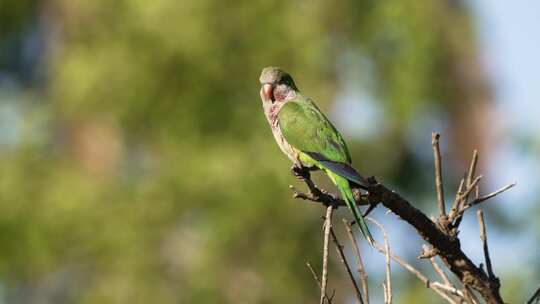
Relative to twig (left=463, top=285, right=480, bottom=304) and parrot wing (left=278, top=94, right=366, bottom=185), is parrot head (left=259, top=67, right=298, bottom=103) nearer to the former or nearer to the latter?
parrot wing (left=278, top=94, right=366, bottom=185)

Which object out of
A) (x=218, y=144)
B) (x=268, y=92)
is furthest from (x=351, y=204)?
(x=218, y=144)

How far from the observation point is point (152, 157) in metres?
17.3

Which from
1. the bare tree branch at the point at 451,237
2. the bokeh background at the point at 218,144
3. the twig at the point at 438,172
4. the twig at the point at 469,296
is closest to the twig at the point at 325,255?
the bare tree branch at the point at 451,237

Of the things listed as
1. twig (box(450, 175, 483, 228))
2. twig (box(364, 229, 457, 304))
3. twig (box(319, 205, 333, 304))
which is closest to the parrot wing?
twig (box(364, 229, 457, 304))

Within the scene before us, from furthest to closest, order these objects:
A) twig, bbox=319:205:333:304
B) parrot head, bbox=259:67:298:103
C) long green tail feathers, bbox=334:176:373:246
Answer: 1. parrot head, bbox=259:67:298:103
2. long green tail feathers, bbox=334:176:373:246
3. twig, bbox=319:205:333:304

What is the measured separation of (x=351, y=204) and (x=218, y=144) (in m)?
11.6

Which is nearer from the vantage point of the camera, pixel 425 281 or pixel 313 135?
pixel 425 281

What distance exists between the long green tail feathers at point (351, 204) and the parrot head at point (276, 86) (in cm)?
161

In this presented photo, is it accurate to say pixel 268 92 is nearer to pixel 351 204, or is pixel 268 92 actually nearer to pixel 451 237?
pixel 351 204

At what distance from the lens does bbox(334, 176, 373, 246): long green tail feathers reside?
15.5 ft

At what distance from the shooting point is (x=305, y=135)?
5848 mm

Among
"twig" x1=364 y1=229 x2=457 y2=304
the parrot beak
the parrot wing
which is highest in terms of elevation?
the parrot beak

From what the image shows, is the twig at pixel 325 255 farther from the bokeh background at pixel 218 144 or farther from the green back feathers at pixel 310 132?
the bokeh background at pixel 218 144

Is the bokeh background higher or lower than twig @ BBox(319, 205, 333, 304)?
higher
